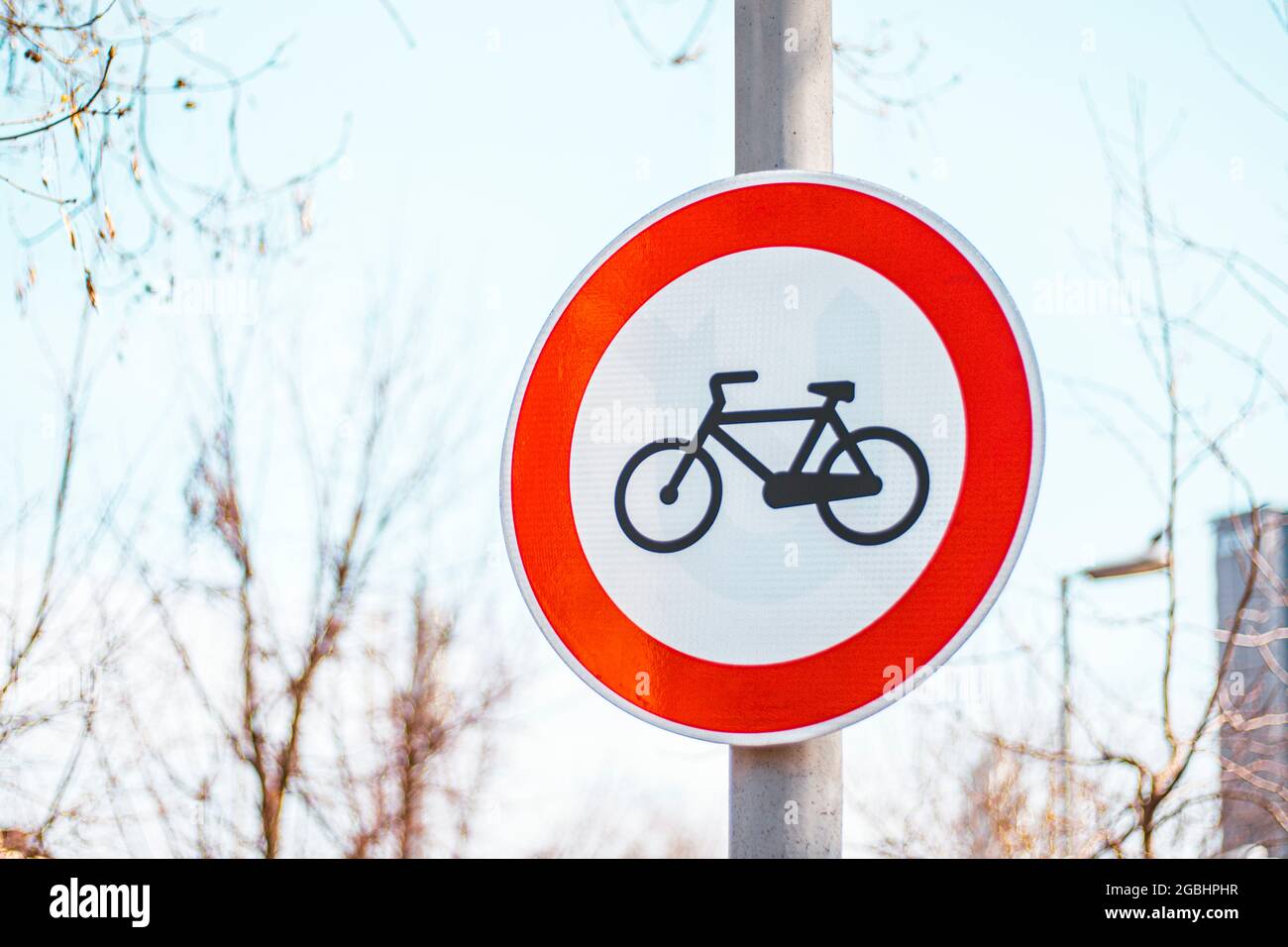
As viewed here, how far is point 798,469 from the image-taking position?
71.4 inches

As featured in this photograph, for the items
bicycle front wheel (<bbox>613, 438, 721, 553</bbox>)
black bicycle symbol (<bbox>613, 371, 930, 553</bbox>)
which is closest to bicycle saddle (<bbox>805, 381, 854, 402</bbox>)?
black bicycle symbol (<bbox>613, 371, 930, 553</bbox>)

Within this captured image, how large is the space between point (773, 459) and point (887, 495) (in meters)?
0.16

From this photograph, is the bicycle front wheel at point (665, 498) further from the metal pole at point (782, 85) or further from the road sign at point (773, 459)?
the metal pole at point (782, 85)

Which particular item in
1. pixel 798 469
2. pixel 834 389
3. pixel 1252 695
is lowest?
pixel 1252 695

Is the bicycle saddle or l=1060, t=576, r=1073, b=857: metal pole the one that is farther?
l=1060, t=576, r=1073, b=857: metal pole

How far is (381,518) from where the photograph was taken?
37.8ft

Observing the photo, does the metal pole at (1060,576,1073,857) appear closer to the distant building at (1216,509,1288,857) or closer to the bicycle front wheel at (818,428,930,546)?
the distant building at (1216,509,1288,857)

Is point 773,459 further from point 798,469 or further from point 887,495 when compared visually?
point 887,495

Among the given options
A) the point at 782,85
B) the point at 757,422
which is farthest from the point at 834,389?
the point at 782,85

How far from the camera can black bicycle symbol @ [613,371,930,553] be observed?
70.2 inches

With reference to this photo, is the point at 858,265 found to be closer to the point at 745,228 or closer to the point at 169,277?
the point at 745,228

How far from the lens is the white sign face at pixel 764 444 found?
5.80ft
